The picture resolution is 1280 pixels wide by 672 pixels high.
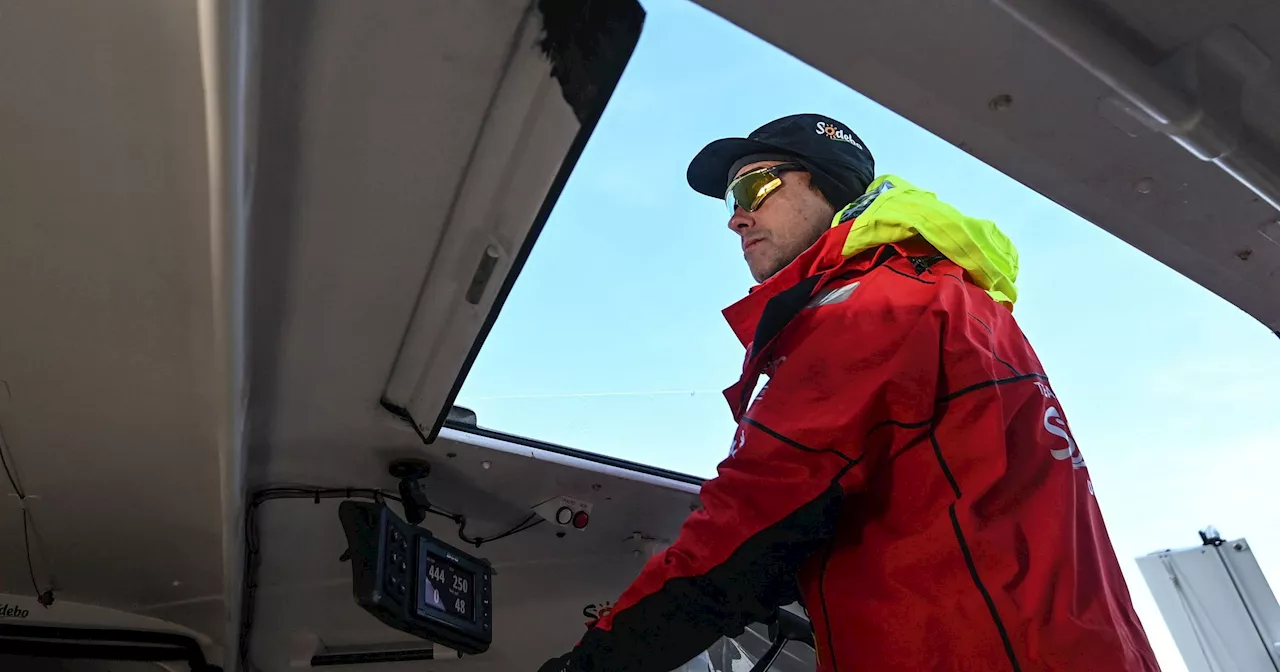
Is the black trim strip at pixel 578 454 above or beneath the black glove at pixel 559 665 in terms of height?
above

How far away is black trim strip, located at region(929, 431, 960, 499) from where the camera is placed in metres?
1.23

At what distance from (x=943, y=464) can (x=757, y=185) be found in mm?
936

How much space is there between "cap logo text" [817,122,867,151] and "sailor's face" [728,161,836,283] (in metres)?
0.13

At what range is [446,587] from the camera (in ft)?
6.64

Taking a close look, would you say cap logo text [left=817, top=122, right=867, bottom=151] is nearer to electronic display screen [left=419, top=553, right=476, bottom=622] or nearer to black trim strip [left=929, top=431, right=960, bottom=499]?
black trim strip [left=929, top=431, right=960, bottom=499]

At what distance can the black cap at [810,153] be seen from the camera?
1930 mm

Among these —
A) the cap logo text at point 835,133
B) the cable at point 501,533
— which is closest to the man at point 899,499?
the cap logo text at point 835,133

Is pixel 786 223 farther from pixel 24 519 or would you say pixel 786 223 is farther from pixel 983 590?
pixel 24 519

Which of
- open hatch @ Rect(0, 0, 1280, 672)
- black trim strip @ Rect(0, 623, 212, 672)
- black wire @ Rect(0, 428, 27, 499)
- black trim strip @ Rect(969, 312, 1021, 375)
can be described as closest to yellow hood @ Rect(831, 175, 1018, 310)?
black trim strip @ Rect(969, 312, 1021, 375)

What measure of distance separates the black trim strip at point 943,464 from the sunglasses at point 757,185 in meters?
0.86

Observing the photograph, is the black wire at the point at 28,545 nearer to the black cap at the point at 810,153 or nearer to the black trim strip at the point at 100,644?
Result: the black trim strip at the point at 100,644

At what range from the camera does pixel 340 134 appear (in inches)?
46.3

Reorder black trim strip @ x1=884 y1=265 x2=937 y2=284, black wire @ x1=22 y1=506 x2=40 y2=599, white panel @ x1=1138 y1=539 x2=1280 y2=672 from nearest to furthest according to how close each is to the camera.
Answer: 1. black trim strip @ x1=884 y1=265 x2=937 y2=284
2. black wire @ x1=22 y1=506 x2=40 y2=599
3. white panel @ x1=1138 y1=539 x2=1280 y2=672

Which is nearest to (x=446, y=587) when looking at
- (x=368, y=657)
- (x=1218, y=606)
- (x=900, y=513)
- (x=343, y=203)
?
(x=368, y=657)
